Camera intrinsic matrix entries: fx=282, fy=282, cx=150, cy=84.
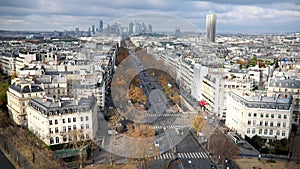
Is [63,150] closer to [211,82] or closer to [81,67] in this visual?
[211,82]

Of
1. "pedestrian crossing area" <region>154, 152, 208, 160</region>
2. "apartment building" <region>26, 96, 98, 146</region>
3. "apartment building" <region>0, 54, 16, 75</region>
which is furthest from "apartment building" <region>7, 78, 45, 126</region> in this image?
"apartment building" <region>0, 54, 16, 75</region>

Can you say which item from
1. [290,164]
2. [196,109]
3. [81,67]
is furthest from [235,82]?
[81,67]

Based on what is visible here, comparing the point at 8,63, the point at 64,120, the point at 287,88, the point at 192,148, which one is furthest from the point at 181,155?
the point at 8,63

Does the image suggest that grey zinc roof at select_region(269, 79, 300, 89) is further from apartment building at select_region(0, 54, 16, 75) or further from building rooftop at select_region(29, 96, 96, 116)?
apartment building at select_region(0, 54, 16, 75)

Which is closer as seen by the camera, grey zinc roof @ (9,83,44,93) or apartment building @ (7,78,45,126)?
apartment building @ (7,78,45,126)

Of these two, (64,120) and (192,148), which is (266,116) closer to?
(192,148)
